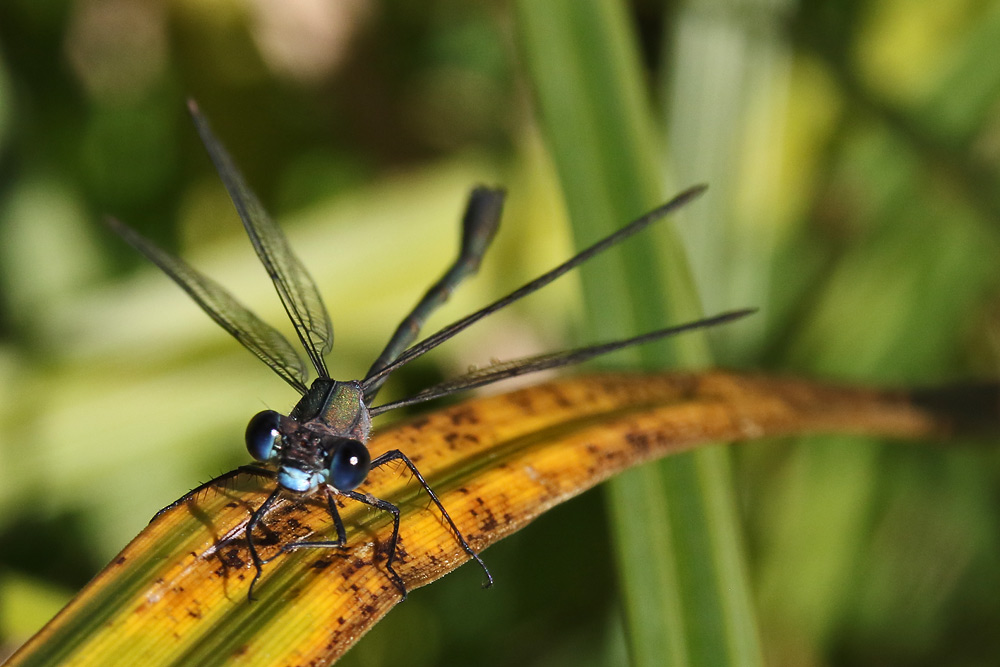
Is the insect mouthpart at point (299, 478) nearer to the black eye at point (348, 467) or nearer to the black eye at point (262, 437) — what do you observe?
the black eye at point (348, 467)

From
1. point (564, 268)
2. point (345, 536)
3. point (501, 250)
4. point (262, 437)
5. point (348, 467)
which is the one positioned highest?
point (501, 250)

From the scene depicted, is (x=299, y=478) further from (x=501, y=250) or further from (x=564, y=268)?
(x=501, y=250)

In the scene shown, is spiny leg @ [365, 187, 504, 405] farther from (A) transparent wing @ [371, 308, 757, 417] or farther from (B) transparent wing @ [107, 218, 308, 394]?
(A) transparent wing @ [371, 308, 757, 417]

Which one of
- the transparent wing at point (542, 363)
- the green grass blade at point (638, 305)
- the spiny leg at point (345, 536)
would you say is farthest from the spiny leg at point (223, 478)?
the green grass blade at point (638, 305)

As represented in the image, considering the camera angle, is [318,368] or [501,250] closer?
[318,368]

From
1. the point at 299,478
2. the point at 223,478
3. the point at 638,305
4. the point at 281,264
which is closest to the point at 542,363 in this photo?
the point at 638,305

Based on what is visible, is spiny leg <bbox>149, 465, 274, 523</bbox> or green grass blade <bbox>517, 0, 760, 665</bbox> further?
green grass blade <bbox>517, 0, 760, 665</bbox>

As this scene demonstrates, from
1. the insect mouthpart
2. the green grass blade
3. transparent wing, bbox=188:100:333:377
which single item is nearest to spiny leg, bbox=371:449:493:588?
the insect mouthpart
